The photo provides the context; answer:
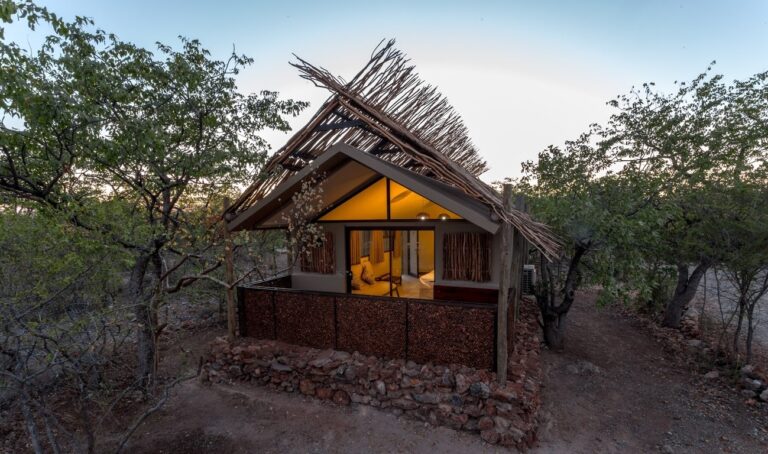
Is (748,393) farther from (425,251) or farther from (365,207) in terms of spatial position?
(365,207)

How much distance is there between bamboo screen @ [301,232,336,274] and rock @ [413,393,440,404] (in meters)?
3.65

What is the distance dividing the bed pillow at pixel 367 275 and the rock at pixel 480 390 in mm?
3906

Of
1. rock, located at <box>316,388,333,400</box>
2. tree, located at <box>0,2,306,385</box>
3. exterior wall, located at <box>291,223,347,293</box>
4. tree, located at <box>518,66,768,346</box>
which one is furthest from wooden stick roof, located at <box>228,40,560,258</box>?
rock, located at <box>316,388,333,400</box>

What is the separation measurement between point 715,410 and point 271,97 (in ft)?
31.4

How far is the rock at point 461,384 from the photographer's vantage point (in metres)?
4.70

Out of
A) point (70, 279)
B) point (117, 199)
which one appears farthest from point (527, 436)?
point (70, 279)

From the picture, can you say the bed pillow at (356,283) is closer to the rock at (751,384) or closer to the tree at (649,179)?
the tree at (649,179)

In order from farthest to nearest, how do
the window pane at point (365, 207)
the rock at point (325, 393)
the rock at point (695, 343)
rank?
the rock at point (695, 343) < the window pane at point (365, 207) < the rock at point (325, 393)

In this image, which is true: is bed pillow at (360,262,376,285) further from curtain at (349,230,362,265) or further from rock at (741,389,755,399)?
rock at (741,389,755,399)

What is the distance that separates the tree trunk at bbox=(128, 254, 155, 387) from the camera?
5.29m

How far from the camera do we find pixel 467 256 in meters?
6.71

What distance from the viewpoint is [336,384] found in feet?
17.7

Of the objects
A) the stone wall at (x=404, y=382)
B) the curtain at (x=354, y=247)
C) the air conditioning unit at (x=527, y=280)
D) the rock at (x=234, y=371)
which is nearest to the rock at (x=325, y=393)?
the stone wall at (x=404, y=382)

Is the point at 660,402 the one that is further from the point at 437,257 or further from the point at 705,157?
the point at 705,157
